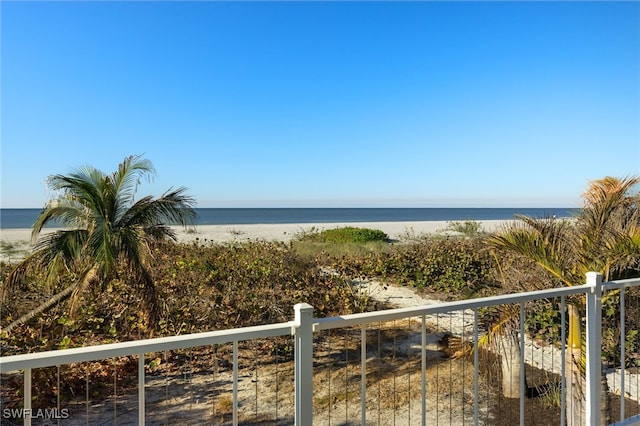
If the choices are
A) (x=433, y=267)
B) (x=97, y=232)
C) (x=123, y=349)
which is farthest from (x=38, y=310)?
(x=433, y=267)

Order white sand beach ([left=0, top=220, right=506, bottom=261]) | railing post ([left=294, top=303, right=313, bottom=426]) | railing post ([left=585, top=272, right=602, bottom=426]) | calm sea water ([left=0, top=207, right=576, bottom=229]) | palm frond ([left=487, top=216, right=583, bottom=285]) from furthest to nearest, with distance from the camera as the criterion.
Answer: calm sea water ([left=0, top=207, right=576, bottom=229]), white sand beach ([left=0, top=220, right=506, bottom=261]), palm frond ([left=487, top=216, right=583, bottom=285]), railing post ([left=585, top=272, right=602, bottom=426]), railing post ([left=294, top=303, right=313, bottom=426])

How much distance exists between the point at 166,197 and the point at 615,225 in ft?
16.2

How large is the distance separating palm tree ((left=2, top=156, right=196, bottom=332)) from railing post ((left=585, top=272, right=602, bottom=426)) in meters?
4.35

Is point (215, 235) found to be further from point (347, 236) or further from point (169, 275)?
point (169, 275)

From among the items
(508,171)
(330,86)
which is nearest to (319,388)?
(330,86)

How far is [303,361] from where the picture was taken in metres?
1.52

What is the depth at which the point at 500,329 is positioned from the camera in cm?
337

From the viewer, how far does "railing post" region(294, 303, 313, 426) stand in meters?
1.49

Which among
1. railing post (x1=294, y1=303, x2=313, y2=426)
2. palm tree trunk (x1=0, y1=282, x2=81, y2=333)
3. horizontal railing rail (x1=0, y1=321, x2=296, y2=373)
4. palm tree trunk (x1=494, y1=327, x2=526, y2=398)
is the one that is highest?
horizontal railing rail (x1=0, y1=321, x2=296, y2=373)

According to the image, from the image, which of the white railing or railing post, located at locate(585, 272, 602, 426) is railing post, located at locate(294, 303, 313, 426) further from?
railing post, located at locate(585, 272, 602, 426)

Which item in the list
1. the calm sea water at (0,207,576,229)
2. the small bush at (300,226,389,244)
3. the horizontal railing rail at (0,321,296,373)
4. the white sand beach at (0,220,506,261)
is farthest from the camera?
the calm sea water at (0,207,576,229)

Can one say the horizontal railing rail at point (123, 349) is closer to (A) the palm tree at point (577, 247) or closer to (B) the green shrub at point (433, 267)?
(A) the palm tree at point (577, 247)

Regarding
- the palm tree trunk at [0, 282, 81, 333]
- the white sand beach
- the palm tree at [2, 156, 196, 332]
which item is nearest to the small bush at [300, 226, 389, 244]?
the white sand beach

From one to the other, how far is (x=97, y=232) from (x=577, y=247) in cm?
501
